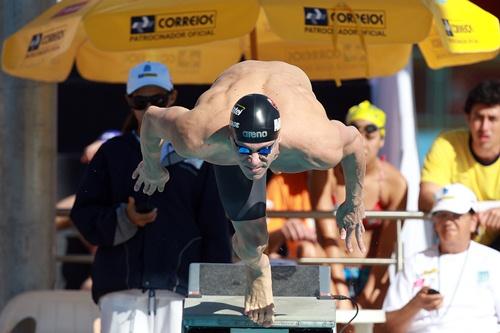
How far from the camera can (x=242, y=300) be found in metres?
5.80

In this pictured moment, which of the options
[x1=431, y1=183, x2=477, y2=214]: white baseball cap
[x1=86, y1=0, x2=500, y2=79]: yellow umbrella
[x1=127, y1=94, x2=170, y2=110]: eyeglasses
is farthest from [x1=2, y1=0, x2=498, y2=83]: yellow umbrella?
[x1=431, y1=183, x2=477, y2=214]: white baseball cap

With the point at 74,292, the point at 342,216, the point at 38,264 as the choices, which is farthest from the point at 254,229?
the point at 38,264

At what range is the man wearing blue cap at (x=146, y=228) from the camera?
6297 mm

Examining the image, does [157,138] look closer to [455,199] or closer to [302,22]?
[302,22]

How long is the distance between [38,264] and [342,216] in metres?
3.15

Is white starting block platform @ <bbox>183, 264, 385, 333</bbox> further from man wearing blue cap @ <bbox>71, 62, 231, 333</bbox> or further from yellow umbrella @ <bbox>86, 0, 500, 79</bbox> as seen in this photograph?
yellow umbrella @ <bbox>86, 0, 500, 79</bbox>

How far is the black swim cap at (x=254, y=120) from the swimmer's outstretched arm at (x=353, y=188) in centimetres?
65

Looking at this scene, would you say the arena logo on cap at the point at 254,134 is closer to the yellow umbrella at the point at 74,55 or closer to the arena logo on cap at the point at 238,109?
the arena logo on cap at the point at 238,109

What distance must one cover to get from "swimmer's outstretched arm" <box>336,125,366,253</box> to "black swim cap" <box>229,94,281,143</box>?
65 centimetres

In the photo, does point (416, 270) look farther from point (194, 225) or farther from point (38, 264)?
point (38, 264)

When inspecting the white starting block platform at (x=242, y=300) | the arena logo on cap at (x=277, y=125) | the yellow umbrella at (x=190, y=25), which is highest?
the yellow umbrella at (x=190, y=25)

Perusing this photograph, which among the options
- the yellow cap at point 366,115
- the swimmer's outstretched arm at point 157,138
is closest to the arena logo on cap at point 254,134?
the swimmer's outstretched arm at point 157,138

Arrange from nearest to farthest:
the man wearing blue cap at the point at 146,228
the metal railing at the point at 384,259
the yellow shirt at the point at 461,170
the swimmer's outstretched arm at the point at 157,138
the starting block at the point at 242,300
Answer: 1. the swimmer's outstretched arm at the point at 157,138
2. the starting block at the point at 242,300
3. the man wearing blue cap at the point at 146,228
4. the metal railing at the point at 384,259
5. the yellow shirt at the point at 461,170

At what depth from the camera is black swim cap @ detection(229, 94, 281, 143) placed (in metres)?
4.65
